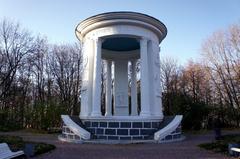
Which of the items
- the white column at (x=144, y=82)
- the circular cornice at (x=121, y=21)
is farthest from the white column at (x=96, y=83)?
the white column at (x=144, y=82)

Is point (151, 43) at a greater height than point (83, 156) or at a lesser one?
greater

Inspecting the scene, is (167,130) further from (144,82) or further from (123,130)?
(144,82)

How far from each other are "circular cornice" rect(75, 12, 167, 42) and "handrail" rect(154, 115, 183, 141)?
20.7 feet

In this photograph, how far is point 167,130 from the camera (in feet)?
49.8

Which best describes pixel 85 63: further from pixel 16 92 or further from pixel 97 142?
pixel 16 92

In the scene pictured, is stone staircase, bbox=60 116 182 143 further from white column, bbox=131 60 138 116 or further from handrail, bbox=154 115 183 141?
white column, bbox=131 60 138 116

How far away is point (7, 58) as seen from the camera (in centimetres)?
3102

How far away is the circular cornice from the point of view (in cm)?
1669

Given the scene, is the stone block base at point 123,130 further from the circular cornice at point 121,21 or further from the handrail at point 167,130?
A: the circular cornice at point 121,21

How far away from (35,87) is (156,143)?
2575cm

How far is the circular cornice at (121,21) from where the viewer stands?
16.7m

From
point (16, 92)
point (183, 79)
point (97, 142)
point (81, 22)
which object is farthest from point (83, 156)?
point (183, 79)

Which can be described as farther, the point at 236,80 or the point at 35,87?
the point at 35,87

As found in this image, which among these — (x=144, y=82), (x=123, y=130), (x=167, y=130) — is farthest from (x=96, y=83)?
(x=167, y=130)
